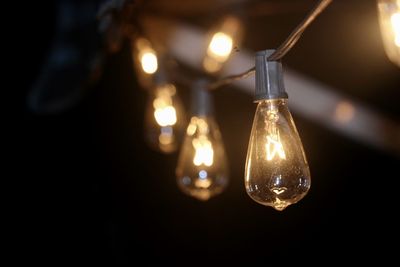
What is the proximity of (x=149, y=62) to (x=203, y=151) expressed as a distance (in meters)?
0.48

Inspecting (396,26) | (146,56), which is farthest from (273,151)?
(146,56)

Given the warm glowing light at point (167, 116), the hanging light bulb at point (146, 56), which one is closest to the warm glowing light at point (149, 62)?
the hanging light bulb at point (146, 56)

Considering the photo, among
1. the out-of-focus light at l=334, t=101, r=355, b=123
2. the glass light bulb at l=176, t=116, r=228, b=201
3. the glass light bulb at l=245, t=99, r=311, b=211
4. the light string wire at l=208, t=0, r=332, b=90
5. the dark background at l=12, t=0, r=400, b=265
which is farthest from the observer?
the out-of-focus light at l=334, t=101, r=355, b=123

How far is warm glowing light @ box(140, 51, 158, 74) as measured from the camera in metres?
1.89

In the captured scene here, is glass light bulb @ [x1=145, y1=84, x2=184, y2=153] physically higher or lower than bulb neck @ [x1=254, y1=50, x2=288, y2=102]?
higher

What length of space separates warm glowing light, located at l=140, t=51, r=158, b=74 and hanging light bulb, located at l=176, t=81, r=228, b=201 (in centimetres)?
31

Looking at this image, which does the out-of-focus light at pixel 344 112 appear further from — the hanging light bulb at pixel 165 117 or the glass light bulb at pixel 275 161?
the glass light bulb at pixel 275 161

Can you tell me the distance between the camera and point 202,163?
148 cm

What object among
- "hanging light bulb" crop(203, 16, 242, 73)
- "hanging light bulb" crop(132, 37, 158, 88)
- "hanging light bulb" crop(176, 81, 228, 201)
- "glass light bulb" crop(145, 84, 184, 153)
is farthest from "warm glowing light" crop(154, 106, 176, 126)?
"hanging light bulb" crop(176, 81, 228, 201)

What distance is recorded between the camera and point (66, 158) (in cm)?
276

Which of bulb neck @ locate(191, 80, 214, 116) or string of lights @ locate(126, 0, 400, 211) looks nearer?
string of lights @ locate(126, 0, 400, 211)

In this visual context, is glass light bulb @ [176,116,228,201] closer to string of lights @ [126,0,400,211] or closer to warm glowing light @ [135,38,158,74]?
string of lights @ [126,0,400,211]

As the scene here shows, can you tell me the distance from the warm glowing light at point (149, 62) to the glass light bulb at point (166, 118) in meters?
0.06

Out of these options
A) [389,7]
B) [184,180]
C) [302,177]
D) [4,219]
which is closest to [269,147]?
[302,177]
